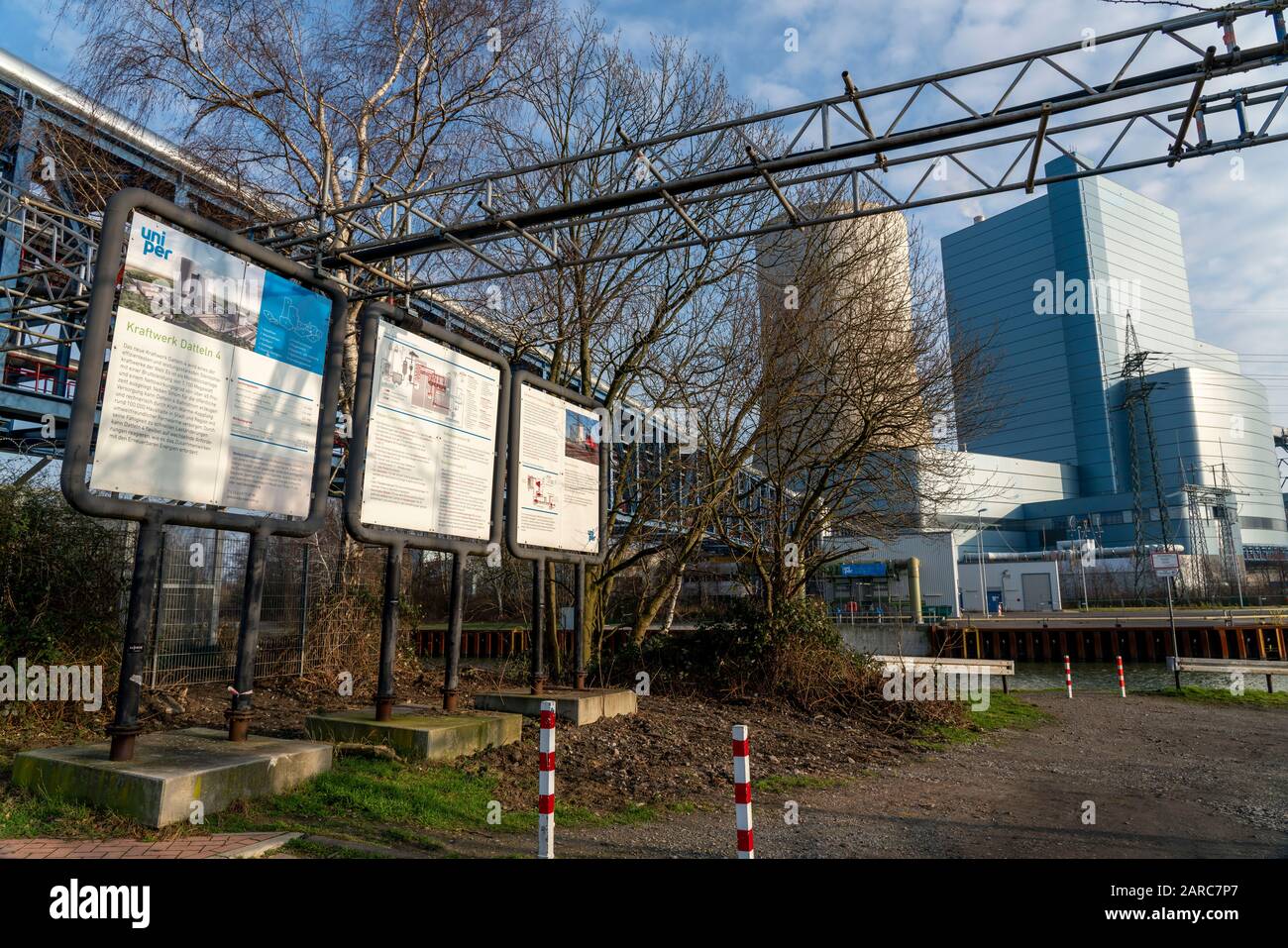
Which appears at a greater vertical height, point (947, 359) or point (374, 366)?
point (947, 359)

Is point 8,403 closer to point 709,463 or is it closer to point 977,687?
point 709,463

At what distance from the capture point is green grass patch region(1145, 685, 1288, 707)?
1694cm

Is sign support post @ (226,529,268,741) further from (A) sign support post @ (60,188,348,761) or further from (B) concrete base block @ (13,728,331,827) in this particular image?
(B) concrete base block @ (13,728,331,827)

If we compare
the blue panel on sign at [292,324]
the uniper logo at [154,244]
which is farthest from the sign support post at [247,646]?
the uniper logo at [154,244]

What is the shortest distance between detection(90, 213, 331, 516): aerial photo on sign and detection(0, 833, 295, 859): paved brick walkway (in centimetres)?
228

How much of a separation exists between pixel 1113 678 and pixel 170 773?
30.8 metres

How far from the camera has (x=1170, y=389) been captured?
10594 cm

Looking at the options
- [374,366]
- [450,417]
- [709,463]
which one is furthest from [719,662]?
[374,366]

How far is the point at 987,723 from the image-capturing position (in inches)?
530

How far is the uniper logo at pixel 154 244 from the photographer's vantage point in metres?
6.16

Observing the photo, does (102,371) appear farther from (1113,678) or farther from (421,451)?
(1113,678)

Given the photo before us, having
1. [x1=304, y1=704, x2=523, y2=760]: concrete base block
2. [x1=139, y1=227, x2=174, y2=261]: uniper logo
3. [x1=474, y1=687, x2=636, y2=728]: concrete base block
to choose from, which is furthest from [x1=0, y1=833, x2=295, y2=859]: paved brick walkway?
[x1=474, y1=687, x2=636, y2=728]: concrete base block

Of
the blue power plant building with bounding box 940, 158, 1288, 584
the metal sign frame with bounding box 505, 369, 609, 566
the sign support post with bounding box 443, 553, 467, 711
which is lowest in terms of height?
the sign support post with bounding box 443, 553, 467, 711

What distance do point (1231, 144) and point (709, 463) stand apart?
28.8ft
